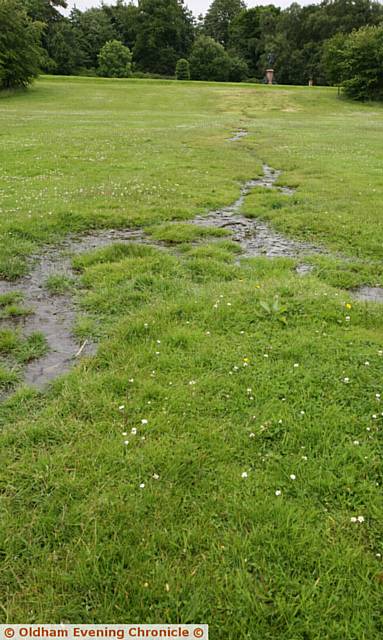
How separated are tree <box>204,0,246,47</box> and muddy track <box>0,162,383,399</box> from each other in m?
111

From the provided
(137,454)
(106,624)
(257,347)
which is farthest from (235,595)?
(257,347)

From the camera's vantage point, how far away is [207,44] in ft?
220

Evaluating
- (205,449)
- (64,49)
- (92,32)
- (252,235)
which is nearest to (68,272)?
(252,235)

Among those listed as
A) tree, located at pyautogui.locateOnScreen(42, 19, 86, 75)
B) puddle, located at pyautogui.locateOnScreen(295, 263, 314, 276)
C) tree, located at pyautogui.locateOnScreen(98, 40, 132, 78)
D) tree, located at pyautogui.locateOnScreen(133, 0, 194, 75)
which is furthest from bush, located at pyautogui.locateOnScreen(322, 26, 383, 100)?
puddle, located at pyautogui.locateOnScreen(295, 263, 314, 276)

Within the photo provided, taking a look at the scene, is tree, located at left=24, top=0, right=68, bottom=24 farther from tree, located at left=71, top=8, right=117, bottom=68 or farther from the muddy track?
the muddy track

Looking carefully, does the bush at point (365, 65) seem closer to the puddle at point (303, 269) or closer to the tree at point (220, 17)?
the puddle at point (303, 269)

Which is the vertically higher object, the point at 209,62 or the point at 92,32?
the point at 92,32

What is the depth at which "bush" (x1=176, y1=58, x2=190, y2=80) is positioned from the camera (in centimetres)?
6378

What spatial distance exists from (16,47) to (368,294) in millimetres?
45184

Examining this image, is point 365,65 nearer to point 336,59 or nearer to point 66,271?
point 336,59

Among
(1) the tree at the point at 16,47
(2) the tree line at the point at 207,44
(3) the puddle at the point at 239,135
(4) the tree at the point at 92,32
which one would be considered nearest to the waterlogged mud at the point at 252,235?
(3) the puddle at the point at 239,135

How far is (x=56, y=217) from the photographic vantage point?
25.5 ft

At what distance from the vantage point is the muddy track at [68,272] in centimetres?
392

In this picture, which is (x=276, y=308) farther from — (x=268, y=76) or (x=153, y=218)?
(x=268, y=76)
